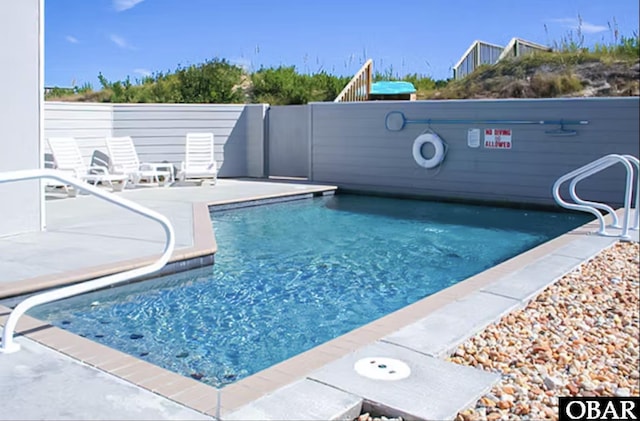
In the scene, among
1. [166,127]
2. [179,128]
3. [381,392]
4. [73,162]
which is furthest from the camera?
[179,128]

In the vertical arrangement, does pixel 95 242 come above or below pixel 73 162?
below

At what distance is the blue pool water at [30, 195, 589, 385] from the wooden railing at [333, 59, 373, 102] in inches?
221

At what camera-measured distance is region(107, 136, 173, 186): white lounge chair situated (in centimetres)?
1105

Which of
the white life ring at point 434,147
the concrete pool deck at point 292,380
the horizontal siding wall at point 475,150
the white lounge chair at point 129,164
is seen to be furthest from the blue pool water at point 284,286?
the white lounge chair at point 129,164

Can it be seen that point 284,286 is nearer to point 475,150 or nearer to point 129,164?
point 475,150

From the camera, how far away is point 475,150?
11.2 metres

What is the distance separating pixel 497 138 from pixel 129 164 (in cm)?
669

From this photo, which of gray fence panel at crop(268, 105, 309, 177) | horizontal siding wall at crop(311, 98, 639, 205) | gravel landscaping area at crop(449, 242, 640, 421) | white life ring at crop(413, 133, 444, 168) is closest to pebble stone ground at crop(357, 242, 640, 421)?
gravel landscaping area at crop(449, 242, 640, 421)

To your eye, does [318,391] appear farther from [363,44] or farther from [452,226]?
[363,44]

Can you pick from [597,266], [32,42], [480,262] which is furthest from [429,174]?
[32,42]

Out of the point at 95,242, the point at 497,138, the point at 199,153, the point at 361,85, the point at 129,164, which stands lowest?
the point at 95,242

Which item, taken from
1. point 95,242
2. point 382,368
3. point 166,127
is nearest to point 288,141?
point 166,127

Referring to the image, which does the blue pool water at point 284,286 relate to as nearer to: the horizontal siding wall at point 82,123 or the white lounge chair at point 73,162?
the white lounge chair at point 73,162

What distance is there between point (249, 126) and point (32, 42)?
7675mm
